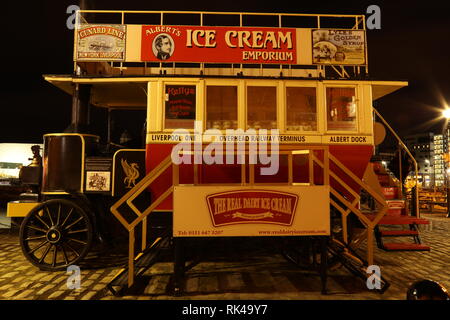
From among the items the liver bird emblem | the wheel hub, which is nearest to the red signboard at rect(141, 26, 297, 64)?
the liver bird emblem

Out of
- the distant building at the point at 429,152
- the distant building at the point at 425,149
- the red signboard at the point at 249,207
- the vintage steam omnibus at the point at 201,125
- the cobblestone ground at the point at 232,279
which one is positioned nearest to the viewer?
the red signboard at the point at 249,207

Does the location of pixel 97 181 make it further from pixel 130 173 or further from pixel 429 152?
pixel 429 152

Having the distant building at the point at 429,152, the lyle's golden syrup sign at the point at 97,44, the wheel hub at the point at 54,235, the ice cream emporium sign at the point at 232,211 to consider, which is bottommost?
the wheel hub at the point at 54,235

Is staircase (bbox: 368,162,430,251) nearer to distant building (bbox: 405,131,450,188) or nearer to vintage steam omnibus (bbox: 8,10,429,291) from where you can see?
vintage steam omnibus (bbox: 8,10,429,291)

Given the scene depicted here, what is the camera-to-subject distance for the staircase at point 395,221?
5.71 meters

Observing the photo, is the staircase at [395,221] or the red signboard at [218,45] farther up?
the red signboard at [218,45]

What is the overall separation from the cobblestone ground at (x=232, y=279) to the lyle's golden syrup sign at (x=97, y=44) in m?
3.90

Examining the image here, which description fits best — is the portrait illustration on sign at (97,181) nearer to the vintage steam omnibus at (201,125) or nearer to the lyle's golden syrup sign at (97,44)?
the vintage steam omnibus at (201,125)

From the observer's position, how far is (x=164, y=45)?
5.68 meters

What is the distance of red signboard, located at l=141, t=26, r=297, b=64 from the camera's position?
18.6 feet

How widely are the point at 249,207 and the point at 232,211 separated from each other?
0.81 ft

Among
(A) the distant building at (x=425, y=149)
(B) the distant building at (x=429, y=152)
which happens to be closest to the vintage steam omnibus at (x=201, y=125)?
(B) the distant building at (x=429, y=152)

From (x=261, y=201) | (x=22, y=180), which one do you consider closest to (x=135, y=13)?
(x=22, y=180)

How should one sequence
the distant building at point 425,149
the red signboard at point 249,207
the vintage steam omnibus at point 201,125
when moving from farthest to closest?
the distant building at point 425,149 < the vintage steam omnibus at point 201,125 < the red signboard at point 249,207
